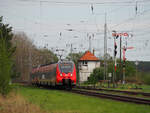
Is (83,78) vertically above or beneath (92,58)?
beneath

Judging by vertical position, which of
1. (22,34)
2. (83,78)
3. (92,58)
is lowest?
(83,78)

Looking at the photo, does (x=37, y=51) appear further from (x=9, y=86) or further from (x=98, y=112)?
(x=98, y=112)

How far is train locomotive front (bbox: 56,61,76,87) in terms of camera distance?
109 feet

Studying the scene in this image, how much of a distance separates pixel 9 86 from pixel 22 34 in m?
58.1

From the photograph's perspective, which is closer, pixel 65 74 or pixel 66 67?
pixel 65 74

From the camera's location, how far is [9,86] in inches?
845

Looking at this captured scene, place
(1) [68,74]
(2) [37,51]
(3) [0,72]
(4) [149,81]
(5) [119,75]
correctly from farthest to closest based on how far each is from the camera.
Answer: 1. (2) [37,51]
2. (5) [119,75]
3. (4) [149,81]
4. (1) [68,74]
5. (3) [0,72]

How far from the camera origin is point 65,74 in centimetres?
3331

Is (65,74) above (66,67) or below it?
below

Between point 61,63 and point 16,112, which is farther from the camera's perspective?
point 61,63

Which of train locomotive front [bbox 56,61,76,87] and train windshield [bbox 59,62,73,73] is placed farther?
train windshield [bbox 59,62,73,73]

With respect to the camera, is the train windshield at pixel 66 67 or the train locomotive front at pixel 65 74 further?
the train windshield at pixel 66 67

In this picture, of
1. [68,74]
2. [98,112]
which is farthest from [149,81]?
[98,112]

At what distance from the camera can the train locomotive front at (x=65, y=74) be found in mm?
33169
